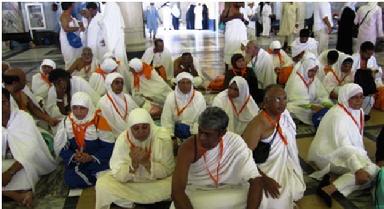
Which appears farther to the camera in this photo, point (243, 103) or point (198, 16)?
point (198, 16)

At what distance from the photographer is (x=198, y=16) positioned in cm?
1595

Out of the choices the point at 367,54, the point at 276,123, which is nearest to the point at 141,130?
the point at 276,123

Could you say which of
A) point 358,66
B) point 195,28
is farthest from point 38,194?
point 195,28

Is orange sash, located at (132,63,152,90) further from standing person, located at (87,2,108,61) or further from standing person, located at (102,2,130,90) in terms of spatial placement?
standing person, located at (87,2,108,61)

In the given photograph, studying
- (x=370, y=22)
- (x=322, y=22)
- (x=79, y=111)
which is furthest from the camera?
(x=322, y=22)

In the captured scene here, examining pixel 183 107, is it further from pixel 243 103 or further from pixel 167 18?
pixel 167 18

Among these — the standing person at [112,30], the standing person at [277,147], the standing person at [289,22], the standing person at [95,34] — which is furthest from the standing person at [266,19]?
the standing person at [277,147]

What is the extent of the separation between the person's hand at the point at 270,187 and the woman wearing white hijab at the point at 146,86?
2253 millimetres

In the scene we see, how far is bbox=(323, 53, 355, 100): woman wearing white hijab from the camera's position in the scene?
426 centimetres

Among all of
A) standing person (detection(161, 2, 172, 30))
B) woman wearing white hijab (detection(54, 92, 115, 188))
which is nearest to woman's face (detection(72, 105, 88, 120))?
woman wearing white hijab (detection(54, 92, 115, 188))

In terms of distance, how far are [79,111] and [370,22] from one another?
4.83m

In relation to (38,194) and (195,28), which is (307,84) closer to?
(38,194)

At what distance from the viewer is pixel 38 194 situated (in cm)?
278

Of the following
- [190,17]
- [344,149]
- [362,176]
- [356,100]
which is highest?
[190,17]
